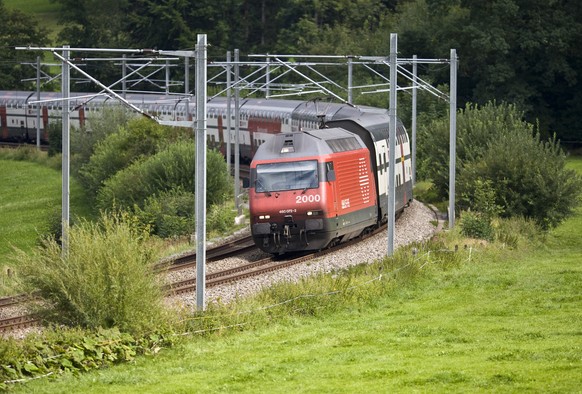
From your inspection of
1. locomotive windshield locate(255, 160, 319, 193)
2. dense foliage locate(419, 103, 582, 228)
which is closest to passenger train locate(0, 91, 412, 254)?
locomotive windshield locate(255, 160, 319, 193)

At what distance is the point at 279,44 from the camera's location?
3755 inches

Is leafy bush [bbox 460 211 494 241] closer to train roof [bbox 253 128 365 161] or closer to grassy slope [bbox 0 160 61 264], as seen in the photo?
train roof [bbox 253 128 365 161]

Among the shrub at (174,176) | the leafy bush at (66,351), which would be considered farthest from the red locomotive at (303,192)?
the leafy bush at (66,351)

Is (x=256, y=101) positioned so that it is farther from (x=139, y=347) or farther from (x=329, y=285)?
(x=139, y=347)

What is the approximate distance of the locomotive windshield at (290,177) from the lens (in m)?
33.6

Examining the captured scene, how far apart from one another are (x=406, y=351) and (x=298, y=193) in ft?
40.4

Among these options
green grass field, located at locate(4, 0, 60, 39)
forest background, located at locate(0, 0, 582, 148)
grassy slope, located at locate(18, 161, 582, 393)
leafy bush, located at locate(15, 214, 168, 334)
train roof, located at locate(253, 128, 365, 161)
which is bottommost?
grassy slope, located at locate(18, 161, 582, 393)

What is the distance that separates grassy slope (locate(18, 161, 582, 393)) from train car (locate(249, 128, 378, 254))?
451cm

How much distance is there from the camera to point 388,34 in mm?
86375

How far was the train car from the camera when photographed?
3353 centimetres

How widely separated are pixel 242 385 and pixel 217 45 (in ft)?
259

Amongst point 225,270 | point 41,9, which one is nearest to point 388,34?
point 225,270

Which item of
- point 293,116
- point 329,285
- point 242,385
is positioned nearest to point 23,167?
point 293,116

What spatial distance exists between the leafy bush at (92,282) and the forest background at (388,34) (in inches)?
1384
